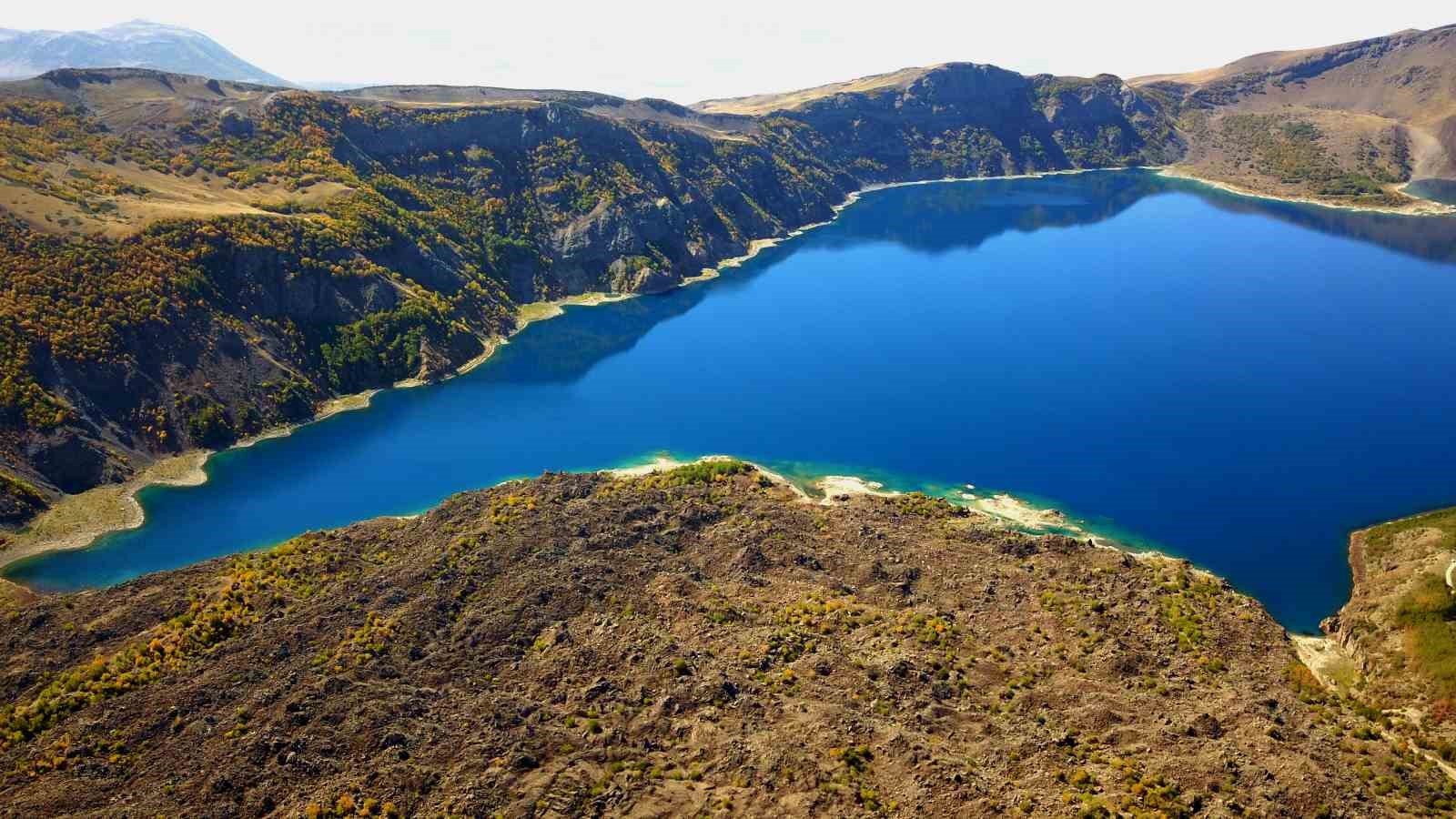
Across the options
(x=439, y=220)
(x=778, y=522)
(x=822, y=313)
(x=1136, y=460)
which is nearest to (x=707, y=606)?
(x=778, y=522)

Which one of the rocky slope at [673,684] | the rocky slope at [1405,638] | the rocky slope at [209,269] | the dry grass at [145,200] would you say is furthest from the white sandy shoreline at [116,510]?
the dry grass at [145,200]

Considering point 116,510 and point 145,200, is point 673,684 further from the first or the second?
point 145,200

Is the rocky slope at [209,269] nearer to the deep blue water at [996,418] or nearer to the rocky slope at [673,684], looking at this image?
the deep blue water at [996,418]

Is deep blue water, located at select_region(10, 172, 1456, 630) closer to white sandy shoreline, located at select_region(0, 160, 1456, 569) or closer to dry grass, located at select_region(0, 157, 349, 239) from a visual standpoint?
white sandy shoreline, located at select_region(0, 160, 1456, 569)

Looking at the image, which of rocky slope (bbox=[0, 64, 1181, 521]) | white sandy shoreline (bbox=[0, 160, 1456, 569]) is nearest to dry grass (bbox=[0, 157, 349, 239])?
rocky slope (bbox=[0, 64, 1181, 521])

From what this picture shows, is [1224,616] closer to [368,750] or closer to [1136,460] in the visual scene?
[1136,460]

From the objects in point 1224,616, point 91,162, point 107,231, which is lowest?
point 1224,616
